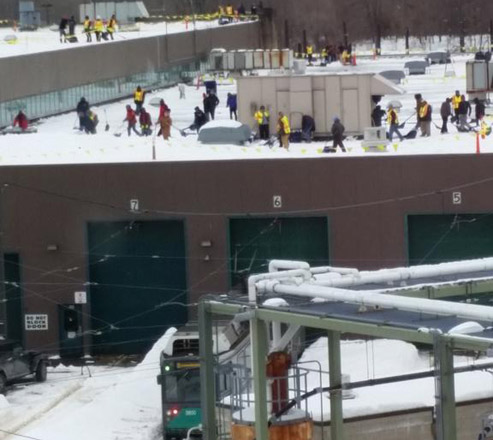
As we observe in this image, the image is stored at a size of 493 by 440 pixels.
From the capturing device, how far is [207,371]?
1313 centimetres

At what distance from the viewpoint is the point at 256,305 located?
12.6 meters

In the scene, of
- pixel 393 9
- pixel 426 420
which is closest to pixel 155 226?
pixel 426 420

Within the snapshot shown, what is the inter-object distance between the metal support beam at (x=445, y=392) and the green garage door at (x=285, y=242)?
796 inches

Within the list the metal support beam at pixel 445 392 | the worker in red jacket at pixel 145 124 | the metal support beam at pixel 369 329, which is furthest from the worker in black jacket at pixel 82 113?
the metal support beam at pixel 445 392

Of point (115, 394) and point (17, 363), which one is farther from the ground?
point (17, 363)

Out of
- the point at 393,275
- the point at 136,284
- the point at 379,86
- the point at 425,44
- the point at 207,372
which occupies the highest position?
the point at 425,44

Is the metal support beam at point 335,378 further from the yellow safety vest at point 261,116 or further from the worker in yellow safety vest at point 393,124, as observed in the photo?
the yellow safety vest at point 261,116

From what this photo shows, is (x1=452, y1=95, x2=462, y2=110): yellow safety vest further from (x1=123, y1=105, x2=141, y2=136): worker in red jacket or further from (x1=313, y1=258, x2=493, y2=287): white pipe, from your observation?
(x1=313, y1=258, x2=493, y2=287): white pipe

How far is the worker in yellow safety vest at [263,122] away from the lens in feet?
121

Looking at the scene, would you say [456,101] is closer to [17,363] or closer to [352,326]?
[17,363]

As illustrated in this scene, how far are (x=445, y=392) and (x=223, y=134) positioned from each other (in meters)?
24.5

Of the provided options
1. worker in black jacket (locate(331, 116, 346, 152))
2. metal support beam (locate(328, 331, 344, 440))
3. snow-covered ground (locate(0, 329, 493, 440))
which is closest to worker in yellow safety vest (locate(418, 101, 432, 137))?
worker in black jacket (locate(331, 116, 346, 152))

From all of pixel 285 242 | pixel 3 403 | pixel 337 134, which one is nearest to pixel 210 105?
pixel 337 134

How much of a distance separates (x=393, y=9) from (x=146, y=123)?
4609 cm
